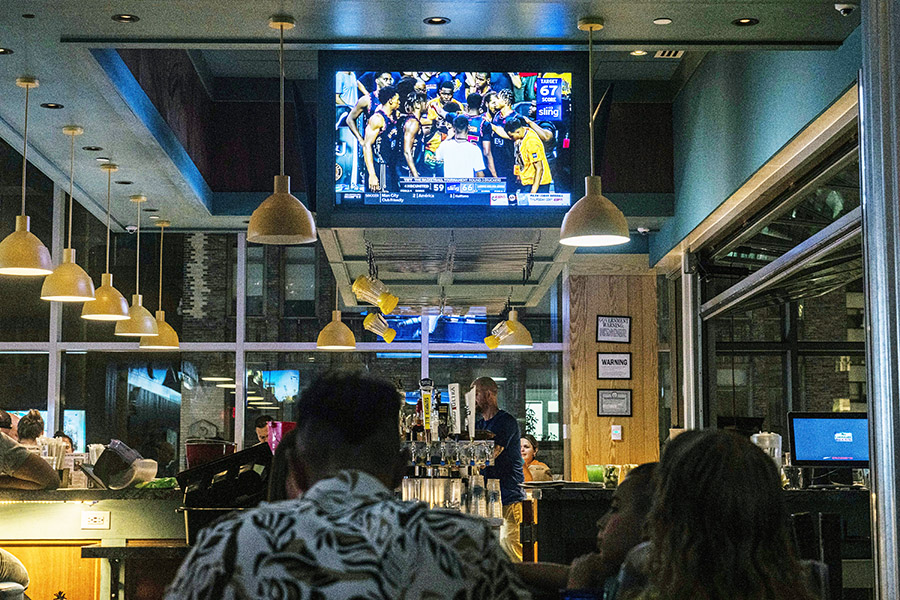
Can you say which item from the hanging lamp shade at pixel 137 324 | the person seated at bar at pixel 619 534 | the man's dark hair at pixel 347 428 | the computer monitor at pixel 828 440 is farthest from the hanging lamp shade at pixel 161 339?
the man's dark hair at pixel 347 428

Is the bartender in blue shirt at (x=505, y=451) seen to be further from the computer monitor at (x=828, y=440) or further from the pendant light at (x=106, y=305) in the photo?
the pendant light at (x=106, y=305)

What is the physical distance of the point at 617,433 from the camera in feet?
32.9

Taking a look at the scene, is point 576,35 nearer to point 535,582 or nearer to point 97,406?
point 535,582

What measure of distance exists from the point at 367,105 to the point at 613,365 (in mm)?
4929

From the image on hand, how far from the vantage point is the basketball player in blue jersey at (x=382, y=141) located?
595cm

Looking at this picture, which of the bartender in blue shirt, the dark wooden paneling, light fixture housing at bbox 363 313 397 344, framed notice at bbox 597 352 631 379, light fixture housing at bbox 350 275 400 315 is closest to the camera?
light fixture housing at bbox 350 275 400 315

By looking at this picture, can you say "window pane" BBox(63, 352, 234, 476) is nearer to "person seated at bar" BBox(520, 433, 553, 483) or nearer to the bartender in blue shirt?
"person seated at bar" BBox(520, 433, 553, 483)

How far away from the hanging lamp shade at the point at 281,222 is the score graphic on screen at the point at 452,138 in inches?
45.1

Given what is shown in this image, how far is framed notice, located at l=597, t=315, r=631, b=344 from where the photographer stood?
10.1m

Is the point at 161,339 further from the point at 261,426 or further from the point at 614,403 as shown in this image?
the point at 614,403

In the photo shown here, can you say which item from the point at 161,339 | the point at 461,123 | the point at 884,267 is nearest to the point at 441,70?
the point at 461,123

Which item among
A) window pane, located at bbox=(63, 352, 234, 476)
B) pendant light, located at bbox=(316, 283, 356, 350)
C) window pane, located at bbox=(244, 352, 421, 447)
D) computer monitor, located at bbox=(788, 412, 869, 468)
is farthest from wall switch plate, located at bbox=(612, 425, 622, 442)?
computer monitor, located at bbox=(788, 412, 869, 468)

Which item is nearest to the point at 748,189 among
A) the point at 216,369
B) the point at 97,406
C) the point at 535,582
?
the point at 535,582

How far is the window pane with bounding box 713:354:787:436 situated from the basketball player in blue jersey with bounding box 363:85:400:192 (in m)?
3.59
